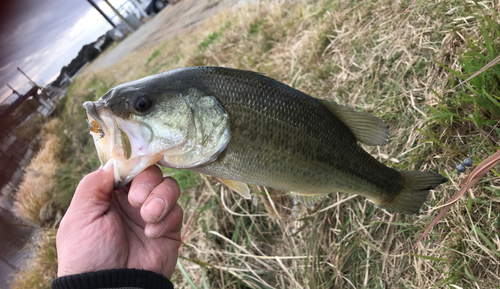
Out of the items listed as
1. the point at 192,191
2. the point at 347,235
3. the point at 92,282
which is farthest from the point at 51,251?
the point at 347,235

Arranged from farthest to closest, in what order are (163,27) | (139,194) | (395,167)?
(163,27), (395,167), (139,194)

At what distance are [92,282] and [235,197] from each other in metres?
1.92

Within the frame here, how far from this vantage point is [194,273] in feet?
10.6

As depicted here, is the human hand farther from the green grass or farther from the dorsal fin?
the green grass

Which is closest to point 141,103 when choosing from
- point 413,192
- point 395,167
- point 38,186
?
point 413,192

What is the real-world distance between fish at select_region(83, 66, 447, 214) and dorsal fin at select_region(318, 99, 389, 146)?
0.01 meters

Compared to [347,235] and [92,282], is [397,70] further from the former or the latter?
[92,282]

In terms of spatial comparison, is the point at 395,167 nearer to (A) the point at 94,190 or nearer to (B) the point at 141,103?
(B) the point at 141,103

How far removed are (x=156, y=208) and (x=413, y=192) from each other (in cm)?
162

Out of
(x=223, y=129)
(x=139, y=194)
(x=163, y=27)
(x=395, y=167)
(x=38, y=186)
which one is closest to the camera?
(x=223, y=129)

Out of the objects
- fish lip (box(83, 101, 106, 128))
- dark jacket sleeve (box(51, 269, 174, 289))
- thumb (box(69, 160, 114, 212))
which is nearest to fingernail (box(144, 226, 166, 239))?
dark jacket sleeve (box(51, 269, 174, 289))

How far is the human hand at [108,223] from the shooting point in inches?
64.1

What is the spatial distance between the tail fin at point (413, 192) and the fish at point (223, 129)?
0.02 metres

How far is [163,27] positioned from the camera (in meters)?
20.7
